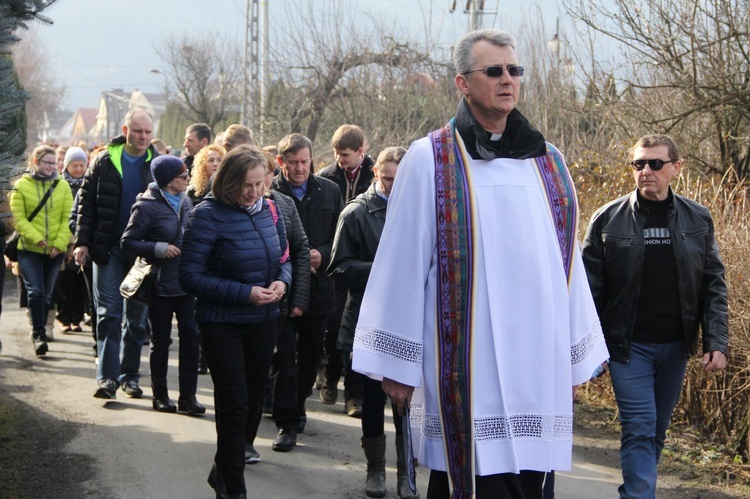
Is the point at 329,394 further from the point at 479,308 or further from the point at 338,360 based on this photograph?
the point at 479,308

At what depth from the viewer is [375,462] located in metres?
6.52

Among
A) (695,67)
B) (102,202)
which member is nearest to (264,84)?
(695,67)

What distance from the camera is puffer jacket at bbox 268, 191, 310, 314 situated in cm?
706

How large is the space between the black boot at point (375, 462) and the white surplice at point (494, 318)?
2.30 meters

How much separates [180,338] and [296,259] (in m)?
1.72

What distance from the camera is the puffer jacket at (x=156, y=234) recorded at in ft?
26.7

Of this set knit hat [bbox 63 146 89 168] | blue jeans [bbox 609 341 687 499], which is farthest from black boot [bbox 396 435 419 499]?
knit hat [bbox 63 146 89 168]

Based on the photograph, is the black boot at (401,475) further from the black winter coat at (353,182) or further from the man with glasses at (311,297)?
the black winter coat at (353,182)

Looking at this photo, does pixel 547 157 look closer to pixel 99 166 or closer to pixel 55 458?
pixel 55 458

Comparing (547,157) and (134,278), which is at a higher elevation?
(547,157)

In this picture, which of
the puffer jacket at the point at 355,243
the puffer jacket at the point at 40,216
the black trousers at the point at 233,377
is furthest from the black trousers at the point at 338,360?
the puffer jacket at the point at 40,216

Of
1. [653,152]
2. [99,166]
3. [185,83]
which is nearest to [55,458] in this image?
[99,166]

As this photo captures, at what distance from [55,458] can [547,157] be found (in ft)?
14.2

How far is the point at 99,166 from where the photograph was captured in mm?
8977
